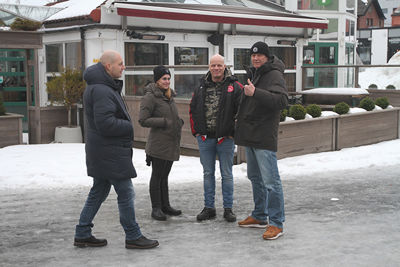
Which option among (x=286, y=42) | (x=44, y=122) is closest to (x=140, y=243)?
(x=44, y=122)

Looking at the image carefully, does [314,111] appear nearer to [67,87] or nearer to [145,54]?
[145,54]

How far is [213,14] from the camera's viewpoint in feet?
40.9

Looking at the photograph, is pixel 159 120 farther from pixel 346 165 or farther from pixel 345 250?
pixel 346 165

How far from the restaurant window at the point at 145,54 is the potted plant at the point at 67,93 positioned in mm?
1164

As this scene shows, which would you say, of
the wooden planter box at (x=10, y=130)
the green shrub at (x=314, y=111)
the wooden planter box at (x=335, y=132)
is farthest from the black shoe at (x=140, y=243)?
the wooden planter box at (x=10, y=130)

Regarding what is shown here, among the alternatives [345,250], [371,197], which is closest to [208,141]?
[345,250]

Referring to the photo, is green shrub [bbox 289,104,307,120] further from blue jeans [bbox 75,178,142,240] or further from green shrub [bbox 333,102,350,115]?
blue jeans [bbox 75,178,142,240]

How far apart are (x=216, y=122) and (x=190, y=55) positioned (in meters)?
7.61

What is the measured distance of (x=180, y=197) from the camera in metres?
7.10

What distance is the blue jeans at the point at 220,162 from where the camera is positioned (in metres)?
5.94

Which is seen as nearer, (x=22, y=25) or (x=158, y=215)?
(x=158, y=215)

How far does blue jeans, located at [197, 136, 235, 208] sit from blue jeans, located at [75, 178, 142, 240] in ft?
4.03

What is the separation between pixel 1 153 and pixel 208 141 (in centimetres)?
557

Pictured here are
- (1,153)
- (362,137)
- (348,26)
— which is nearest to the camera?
(1,153)
